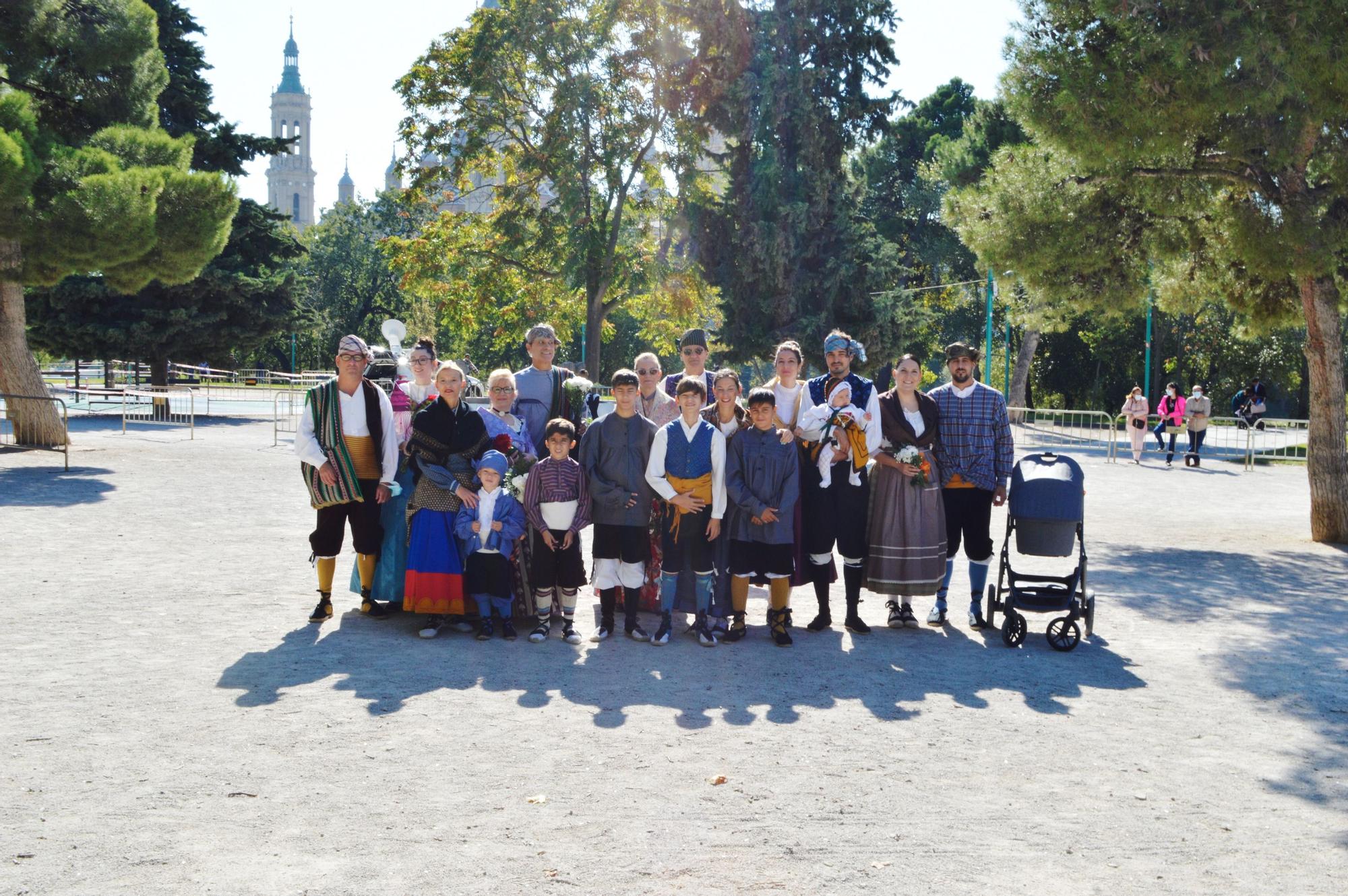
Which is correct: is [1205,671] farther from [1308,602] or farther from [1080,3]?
[1080,3]

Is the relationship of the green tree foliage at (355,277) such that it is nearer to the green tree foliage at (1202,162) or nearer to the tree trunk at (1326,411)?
the green tree foliage at (1202,162)

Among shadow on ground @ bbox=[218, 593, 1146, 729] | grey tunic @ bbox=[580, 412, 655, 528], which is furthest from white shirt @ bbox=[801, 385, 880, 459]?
shadow on ground @ bbox=[218, 593, 1146, 729]

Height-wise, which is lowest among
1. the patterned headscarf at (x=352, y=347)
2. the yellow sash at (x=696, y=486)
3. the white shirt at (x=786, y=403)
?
the yellow sash at (x=696, y=486)

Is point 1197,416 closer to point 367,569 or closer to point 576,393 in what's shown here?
point 576,393

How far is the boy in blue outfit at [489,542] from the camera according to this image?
7.68m

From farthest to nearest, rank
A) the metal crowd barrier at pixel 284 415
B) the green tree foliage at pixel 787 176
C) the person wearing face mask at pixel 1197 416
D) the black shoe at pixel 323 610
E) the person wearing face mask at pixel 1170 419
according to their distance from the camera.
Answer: the green tree foliage at pixel 787 176
the metal crowd barrier at pixel 284 415
the person wearing face mask at pixel 1170 419
the person wearing face mask at pixel 1197 416
the black shoe at pixel 323 610

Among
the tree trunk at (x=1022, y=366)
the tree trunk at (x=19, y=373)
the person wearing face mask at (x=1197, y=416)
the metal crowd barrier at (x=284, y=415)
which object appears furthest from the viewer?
the tree trunk at (x=1022, y=366)

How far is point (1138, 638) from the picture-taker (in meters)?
8.20

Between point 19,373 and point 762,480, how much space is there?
53.2ft

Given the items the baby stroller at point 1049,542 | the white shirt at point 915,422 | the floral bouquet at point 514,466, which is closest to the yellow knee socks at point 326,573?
the floral bouquet at point 514,466

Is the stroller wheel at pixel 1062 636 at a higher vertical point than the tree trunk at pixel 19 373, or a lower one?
lower

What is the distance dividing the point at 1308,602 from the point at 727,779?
22.1 feet

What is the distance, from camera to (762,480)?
7684 millimetres

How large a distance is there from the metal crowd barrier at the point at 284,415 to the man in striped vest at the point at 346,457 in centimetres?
1383
